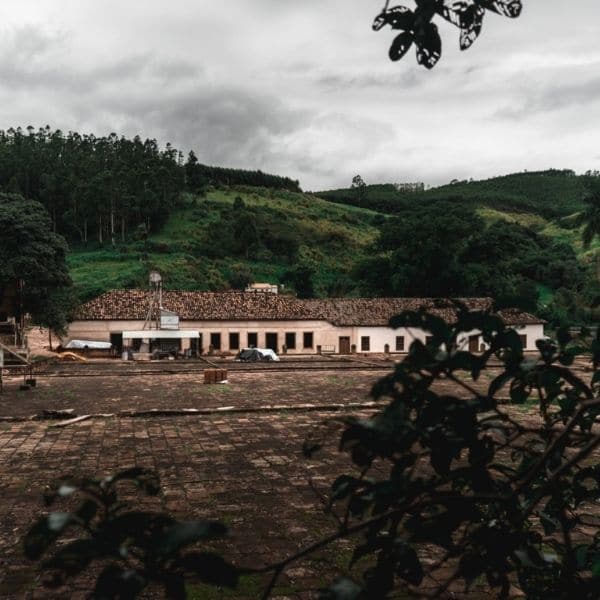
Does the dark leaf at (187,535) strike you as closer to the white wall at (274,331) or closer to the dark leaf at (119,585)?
the dark leaf at (119,585)

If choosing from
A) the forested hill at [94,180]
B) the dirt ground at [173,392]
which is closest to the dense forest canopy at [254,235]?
the forested hill at [94,180]

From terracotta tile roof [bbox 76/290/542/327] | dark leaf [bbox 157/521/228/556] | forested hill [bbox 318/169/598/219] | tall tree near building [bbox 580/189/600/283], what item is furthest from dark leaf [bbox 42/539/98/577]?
forested hill [bbox 318/169/598/219]

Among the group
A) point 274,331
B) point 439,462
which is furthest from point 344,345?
point 439,462

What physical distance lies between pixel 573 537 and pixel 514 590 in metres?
1.39

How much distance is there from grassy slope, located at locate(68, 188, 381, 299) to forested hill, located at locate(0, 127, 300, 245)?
3.72 metres

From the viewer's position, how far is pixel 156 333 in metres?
33.3

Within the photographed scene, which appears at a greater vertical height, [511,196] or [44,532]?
[511,196]

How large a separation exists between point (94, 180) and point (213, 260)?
58.4 ft

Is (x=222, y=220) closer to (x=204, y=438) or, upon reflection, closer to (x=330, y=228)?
(x=330, y=228)

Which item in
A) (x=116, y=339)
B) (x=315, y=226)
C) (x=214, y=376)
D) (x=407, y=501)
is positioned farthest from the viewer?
(x=315, y=226)

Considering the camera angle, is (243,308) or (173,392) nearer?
(173,392)

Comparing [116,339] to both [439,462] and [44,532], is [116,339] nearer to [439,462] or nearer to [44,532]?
[439,462]

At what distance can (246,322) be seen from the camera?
3759 centimetres

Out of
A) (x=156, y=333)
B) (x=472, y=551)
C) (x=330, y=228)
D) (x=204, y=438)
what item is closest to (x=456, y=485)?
(x=472, y=551)
